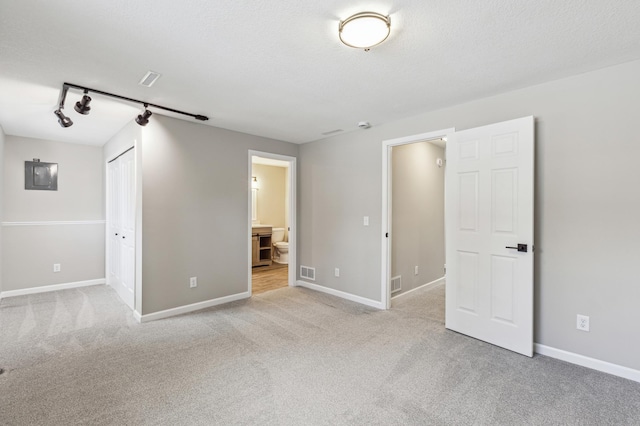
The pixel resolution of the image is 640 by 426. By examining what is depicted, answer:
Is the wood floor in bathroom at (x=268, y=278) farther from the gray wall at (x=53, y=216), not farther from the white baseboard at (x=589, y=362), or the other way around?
the white baseboard at (x=589, y=362)

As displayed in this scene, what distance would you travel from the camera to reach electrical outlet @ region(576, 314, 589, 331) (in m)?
2.48

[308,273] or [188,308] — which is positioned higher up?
[308,273]

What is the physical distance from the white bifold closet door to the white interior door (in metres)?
3.73

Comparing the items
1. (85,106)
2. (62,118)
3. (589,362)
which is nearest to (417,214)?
(589,362)

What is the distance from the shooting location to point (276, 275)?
5.85 m

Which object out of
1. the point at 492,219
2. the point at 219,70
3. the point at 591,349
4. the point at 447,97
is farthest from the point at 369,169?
the point at 591,349

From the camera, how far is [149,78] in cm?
255

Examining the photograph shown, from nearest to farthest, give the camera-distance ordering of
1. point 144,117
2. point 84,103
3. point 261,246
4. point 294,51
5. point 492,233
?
point 294,51 → point 84,103 → point 492,233 → point 144,117 → point 261,246

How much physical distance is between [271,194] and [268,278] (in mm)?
2616

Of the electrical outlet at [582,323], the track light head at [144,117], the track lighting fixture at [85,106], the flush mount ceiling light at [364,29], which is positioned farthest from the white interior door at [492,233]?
the track light head at [144,117]

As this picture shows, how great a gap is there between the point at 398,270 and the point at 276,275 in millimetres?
2500

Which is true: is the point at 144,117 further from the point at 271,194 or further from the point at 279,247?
the point at 271,194

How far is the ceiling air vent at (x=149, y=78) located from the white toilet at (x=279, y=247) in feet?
15.6

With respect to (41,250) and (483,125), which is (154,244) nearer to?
(41,250)
